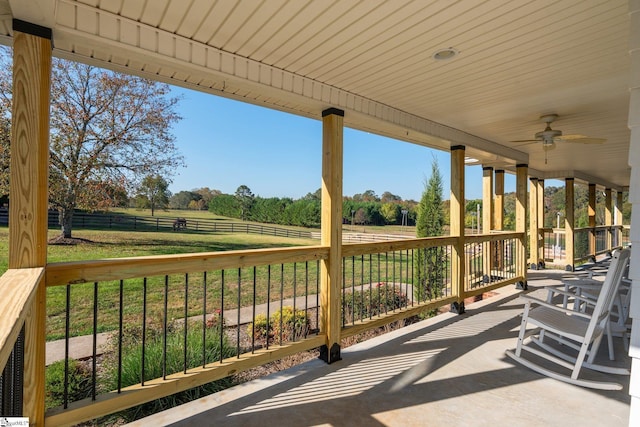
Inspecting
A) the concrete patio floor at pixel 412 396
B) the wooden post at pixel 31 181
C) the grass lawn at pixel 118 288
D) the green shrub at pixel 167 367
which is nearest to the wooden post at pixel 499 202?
the concrete patio floor at pixel 412 396

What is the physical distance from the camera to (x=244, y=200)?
15.0 metres

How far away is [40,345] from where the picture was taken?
1.65m

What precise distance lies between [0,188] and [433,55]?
6.69m

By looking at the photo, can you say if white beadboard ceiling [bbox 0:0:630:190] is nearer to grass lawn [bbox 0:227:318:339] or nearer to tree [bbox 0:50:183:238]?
grass lawn [bbox 0:227:318:339]

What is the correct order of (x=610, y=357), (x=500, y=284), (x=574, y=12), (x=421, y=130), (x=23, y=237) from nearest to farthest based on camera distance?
(x=23, y=237), (x=574, y=12), (x=610, y=357), (x=421, y=130), (x=500, y=284)

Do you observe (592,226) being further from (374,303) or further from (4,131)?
(4,131)

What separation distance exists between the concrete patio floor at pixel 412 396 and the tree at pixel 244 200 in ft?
41.1

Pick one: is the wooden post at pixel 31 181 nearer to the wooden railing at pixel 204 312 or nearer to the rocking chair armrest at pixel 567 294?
the wooden railing at pixel 204 312

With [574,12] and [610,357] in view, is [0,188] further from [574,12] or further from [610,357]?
[610,357]

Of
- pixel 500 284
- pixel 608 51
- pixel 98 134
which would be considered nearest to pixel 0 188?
pixel 98 134

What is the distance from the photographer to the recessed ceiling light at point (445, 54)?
228 cm

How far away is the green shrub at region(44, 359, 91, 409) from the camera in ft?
9.25

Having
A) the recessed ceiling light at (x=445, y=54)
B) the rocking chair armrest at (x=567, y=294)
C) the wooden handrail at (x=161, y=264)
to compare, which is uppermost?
the recessed ceiling light at (x=445, y=54)

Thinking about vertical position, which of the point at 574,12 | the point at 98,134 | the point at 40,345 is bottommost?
the point at 40,345
